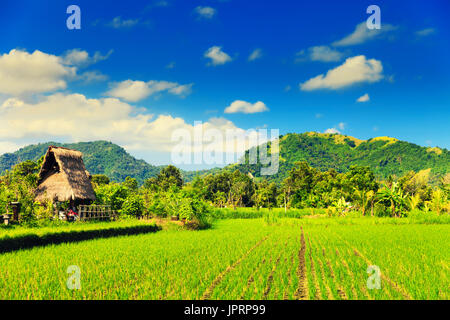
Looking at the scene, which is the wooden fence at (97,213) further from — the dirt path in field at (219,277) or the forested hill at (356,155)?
the forested hill at (356,155)

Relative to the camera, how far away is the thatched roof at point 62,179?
18.8 m

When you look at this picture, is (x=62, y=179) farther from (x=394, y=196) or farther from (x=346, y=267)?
(x=394, y=196)

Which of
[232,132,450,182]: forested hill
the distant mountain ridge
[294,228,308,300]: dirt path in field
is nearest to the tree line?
[294,228,308,300]: dirt path in field

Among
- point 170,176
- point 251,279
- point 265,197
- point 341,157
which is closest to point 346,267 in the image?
point 251,279

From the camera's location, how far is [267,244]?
1316 centimetres

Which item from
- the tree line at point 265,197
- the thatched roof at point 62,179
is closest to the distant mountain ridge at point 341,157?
the tree line at point 265,197

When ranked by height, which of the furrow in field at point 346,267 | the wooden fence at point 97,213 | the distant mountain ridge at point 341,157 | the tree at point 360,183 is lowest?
the furrow in field at point 346,267

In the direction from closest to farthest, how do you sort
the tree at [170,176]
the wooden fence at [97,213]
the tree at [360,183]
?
the wooden fence at [97,213]
the tree at [360,183]
the tree at [170,176]

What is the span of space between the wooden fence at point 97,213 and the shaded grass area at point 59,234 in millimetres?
3394

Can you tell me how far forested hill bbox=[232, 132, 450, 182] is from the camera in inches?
5192
